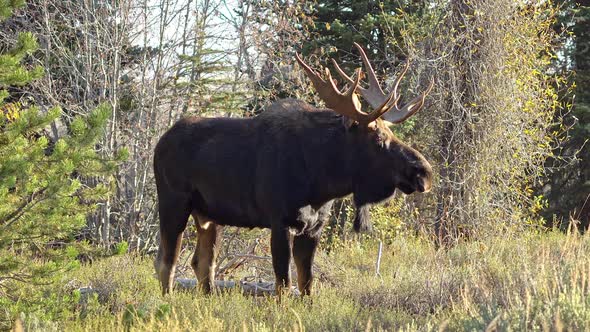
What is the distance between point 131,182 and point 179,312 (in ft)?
20.0

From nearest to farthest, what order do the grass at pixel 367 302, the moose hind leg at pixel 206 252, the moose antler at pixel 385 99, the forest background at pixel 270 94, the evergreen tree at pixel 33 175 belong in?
1. the grass at pixel 367 302
2. the evergreen tree at pixel 33 175
3. the moose antler at pixel 385 99
4. the moose hind leg at pixel 206 252
5. the forest background at pixel 270 94

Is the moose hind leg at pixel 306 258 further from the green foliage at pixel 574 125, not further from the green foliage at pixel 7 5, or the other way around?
the green foliage at pixel 574 125

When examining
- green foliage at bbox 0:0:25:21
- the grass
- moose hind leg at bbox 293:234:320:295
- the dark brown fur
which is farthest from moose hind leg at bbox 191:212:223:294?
green foliage at bbox 0:0:25:21

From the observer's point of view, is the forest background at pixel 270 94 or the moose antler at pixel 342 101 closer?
the moose antler at pixel 342 101

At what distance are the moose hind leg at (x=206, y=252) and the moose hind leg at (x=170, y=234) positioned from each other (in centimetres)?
19

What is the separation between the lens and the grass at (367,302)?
182 inches

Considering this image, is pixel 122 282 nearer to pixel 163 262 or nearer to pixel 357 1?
pixel 163 262

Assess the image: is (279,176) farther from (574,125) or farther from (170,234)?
(574,125)

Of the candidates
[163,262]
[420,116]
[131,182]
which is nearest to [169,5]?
[131,182]

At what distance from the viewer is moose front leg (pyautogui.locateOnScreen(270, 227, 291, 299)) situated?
22.1ft

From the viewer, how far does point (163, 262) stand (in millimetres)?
7805

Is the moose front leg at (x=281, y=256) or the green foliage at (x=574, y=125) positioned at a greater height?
the green foliage at (x=574, y=125)

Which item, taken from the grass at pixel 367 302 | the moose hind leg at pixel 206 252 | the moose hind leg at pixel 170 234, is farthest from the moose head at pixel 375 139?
the moose hind leg at pixel 170 234

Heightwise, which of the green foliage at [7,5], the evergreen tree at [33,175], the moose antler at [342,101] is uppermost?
the green foliage at [7,5]
